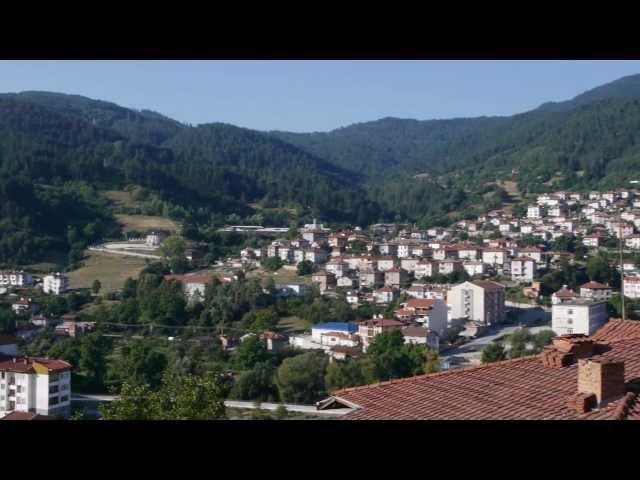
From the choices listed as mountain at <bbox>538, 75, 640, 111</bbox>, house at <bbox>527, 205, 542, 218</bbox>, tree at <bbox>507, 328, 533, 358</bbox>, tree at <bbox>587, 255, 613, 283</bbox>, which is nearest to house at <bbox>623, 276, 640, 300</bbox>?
tree at <bbox>587, 255, 613, 283</bbox>

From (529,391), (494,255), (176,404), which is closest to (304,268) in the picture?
(494,255)

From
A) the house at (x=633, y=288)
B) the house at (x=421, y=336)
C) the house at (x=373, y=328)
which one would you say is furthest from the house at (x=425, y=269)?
the house at (x=421, y=336)

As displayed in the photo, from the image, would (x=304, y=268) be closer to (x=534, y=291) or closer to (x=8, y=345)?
(x=534, y=291)

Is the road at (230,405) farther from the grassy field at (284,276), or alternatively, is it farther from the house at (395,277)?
the house at (395,277)

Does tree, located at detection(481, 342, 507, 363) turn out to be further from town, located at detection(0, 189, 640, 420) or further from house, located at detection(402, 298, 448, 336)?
house, located at detection(402, 298, 448, 336)
